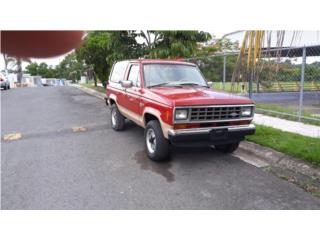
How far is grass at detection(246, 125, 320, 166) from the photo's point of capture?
432 cm

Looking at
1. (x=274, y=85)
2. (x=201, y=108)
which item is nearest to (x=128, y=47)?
(x=274, y=85)

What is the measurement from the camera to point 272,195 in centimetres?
344

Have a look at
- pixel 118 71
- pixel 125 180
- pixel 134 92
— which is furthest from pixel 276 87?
pixel 125 180

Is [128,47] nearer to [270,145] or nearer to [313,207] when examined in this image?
[270,145]

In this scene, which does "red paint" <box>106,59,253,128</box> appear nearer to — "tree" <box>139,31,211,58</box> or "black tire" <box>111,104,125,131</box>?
"black tire" <box>111,104,125,131</box>

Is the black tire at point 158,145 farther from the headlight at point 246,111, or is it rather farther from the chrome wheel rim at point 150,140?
the headlight at point 246,111

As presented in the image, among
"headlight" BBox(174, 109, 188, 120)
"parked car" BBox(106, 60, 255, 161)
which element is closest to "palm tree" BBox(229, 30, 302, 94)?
"parked car" BBox(106, 60, 255, 161)

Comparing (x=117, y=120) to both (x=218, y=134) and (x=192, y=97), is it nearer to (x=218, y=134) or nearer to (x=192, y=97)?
(x=192, y=97)

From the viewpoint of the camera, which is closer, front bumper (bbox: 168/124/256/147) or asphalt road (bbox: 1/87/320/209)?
asphalt road (bbox: 1/87/320/209)

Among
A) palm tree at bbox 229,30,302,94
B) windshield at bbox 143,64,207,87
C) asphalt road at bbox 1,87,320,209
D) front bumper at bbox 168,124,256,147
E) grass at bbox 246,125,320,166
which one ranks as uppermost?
palm tree at bbox 229,30,302,94

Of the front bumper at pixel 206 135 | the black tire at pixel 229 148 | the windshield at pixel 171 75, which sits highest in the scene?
the windshield at pixel 171 75

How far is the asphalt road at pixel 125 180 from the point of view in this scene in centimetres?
321

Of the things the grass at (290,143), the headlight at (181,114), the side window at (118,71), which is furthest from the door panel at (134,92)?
the grass at (290,143)

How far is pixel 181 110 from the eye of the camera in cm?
394
